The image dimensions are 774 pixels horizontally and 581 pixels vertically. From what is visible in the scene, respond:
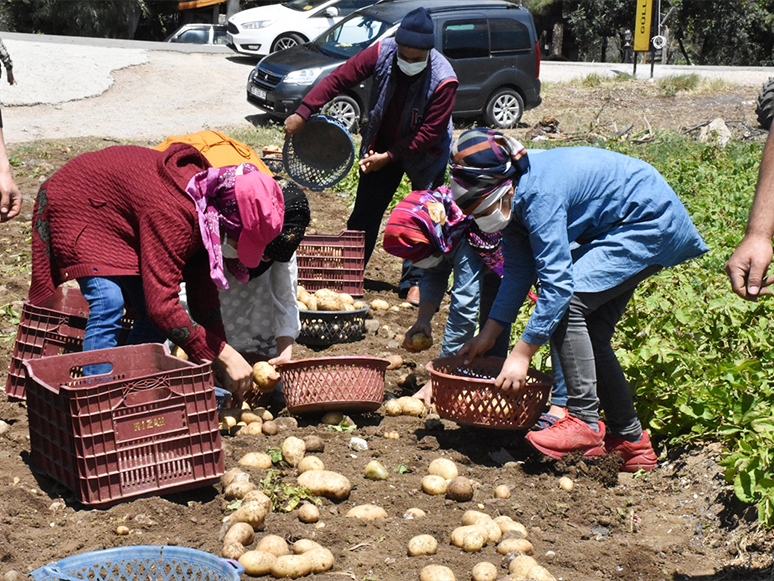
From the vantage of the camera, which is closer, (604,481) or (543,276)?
(543,276)

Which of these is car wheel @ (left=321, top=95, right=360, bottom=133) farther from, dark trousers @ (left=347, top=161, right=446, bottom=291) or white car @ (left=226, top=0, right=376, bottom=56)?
white car @ (left=226, top=0, right=376, bottom=56)

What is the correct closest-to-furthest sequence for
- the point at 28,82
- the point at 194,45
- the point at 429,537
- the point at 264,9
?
the point at 429,537 → the point at 28,82 → the point at 264,9 → the point at 194,45

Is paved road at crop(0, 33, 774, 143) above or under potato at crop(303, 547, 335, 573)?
under

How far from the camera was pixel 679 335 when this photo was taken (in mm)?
4434

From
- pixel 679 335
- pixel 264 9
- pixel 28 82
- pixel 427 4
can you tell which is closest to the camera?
pixel 679 335

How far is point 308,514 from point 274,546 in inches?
10.0

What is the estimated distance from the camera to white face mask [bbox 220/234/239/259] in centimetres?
333

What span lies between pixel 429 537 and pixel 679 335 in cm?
213

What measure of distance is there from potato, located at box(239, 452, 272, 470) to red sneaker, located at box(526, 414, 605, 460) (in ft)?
3.43

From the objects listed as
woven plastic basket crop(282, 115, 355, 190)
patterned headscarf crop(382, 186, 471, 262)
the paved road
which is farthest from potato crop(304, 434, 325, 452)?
the paved road

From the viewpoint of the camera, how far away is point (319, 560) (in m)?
2.72

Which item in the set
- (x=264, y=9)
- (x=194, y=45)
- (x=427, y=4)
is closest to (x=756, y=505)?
(x=427, y=4)

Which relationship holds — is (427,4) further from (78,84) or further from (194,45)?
(194,45)

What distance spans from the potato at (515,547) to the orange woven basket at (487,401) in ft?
2.17
